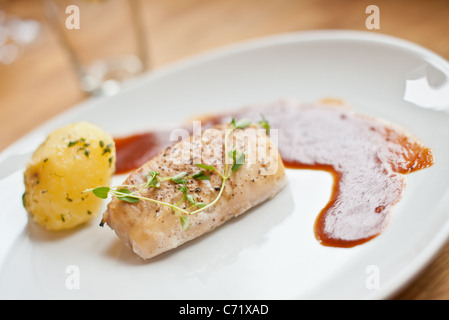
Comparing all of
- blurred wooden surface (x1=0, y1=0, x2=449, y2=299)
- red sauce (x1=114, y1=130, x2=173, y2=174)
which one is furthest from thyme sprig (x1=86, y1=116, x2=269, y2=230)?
blurred wooden surface (x1=0, y1=0, x2=449, y2=299)

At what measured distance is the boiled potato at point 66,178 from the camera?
7.61ft

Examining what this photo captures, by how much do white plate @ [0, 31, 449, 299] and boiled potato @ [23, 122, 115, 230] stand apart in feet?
0.34

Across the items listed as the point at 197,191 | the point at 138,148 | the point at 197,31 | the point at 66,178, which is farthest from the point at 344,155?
the point at 197,31

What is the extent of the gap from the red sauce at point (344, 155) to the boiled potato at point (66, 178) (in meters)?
0.38

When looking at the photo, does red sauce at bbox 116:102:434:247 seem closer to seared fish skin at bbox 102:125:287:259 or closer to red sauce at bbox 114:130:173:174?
red sauce at bbox 114:130:173:174

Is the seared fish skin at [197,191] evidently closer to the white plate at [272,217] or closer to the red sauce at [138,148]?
the white plate at [272,217]

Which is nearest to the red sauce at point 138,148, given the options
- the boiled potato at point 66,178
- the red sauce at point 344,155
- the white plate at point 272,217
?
the red sauce at point 344,155

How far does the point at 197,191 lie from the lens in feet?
7.29

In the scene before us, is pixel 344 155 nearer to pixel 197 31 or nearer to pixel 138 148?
pixel 138 148

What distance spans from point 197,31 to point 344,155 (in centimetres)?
222

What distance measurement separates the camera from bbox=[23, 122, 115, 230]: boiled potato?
2.32m

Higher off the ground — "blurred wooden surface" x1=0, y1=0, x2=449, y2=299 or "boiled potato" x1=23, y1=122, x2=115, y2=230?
"blurred wooden surface" x1=0, y1=0, x2=449, y2=299
